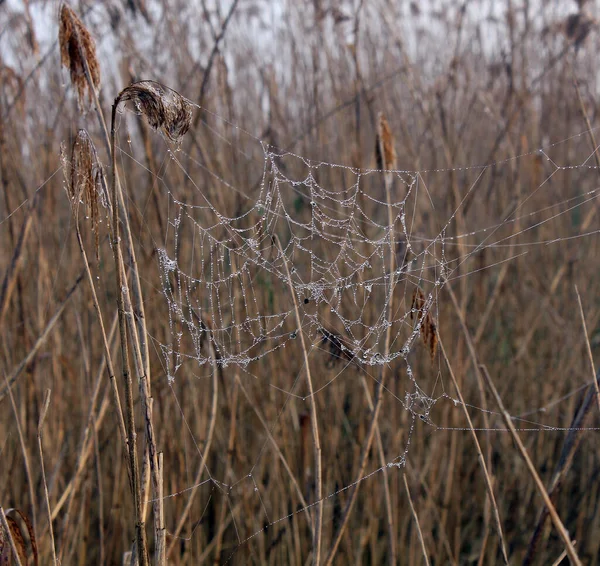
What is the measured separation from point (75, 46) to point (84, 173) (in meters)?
0.22

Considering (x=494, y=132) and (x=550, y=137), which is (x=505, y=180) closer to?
(x=550, y=137)

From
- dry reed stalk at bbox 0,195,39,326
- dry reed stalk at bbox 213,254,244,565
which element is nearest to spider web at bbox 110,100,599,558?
dry reed stalk at bbox 213,254,244,565

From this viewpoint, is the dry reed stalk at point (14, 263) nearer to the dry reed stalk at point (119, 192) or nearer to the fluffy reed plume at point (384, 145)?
the dry reed stalk at point (119, 192)

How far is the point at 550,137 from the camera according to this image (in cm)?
261

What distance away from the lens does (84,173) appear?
73 centimetres

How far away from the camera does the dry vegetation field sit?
→ 130 cm

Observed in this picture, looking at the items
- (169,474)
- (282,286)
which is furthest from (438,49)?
(169,474)

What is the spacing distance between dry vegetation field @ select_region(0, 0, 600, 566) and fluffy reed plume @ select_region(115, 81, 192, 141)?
175mm

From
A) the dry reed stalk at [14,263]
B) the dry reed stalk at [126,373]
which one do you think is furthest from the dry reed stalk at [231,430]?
the dry reed stalk at [126,373]

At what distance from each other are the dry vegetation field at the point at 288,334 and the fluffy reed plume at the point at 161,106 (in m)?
0.18

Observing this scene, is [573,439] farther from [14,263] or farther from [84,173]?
[14,263]

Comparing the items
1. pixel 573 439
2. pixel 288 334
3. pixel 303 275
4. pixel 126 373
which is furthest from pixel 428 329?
pixel 303 275

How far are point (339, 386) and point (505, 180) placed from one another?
3.73 feet

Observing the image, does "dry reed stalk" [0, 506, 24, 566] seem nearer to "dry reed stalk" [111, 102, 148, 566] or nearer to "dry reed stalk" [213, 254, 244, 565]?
"dry reed stalk" [111, 102, 148, 566]
